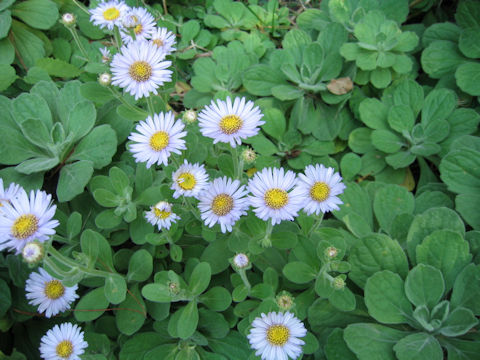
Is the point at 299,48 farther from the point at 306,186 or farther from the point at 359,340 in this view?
the point at 359,340

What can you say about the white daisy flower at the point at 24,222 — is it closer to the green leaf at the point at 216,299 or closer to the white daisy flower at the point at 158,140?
the white daisy flower at the point at 158,140

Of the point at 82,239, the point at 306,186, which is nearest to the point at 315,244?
the point at 306,186

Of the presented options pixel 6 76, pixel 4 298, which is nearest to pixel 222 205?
pixel 4 298

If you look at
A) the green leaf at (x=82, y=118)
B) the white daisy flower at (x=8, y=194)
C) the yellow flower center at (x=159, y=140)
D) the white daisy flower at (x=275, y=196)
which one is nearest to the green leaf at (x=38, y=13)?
the green leaf at (x=82, y=118)

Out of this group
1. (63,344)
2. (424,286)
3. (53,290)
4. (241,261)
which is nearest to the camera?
(241,261)

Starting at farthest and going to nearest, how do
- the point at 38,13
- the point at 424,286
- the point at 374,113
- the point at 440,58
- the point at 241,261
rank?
the point at 38,13, the point at 440,58, the point at 374,113, the point at 424,286, the point at 241,261

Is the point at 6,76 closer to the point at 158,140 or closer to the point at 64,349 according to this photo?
the point at 158,140
